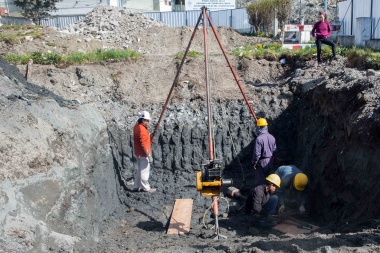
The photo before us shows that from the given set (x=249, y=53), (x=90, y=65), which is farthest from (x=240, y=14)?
(x=90, y=65)

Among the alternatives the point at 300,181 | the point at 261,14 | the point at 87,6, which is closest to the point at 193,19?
the point at 261,14

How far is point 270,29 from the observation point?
2361 cm

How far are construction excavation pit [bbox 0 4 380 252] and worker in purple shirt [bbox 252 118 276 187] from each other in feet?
1.80

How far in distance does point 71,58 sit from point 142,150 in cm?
528

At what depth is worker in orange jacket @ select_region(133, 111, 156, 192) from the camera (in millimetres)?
9602

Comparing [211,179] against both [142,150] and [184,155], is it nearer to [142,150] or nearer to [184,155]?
[142,150]

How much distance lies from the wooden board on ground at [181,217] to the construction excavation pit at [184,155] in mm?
34

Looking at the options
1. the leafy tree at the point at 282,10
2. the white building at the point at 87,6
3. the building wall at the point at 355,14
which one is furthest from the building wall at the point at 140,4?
the building wall at the point at 355,14

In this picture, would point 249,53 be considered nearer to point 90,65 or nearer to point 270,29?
point 90,65

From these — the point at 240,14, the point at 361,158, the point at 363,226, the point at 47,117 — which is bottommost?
the point at 363,226

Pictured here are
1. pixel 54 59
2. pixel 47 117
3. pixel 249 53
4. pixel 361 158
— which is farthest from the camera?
pixel 249 53

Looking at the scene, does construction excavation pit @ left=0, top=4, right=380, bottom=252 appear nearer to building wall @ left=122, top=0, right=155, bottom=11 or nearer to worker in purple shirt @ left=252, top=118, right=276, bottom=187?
worker in purple shirt @ left=252, top=118, right=276, bottom=187

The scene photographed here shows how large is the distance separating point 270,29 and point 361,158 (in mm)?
17233

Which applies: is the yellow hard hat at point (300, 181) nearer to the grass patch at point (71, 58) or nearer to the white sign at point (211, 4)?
the grass patch at point (71, 58)
